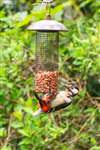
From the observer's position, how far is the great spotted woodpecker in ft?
7.79

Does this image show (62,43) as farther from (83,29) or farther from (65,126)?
(65,126)

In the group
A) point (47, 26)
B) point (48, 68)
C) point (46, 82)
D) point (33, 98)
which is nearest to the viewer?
point (47, 26)

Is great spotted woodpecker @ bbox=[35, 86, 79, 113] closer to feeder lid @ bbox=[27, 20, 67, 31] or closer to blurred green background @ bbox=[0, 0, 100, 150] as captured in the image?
feeder lid @ bbox=[27, 20, 67, 31]

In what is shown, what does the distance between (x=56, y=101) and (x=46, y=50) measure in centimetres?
35

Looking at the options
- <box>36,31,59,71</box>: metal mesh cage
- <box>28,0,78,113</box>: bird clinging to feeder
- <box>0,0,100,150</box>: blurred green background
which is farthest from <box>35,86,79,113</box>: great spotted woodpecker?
<box>0,0,100,150</box>: blurred green background

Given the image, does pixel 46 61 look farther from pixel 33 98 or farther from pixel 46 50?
pixel 33 98

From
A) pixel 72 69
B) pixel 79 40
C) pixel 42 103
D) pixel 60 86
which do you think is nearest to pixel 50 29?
pixel 42 103

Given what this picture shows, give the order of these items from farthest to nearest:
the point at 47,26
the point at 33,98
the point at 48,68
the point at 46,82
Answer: the point at 33,98
the point at 48,68
the point at 46,82
the point at 47,26

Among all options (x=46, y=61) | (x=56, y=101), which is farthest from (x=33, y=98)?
(x=56, y=101)

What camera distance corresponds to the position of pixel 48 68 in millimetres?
2660

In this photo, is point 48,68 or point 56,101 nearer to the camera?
point 56,101

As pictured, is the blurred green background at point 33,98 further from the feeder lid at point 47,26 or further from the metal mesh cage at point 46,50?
the feeder lid at point 47,26

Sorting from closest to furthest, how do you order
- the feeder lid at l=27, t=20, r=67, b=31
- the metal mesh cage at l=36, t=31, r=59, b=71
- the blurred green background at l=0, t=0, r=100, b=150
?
the feeder lid at l=27, t=20, r=67, b=31, the metal mesh cage at l=36, t=31, r=59, b=71, the blurred green background at l=0, t=0, r=100, b=150

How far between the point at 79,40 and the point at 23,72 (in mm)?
431
